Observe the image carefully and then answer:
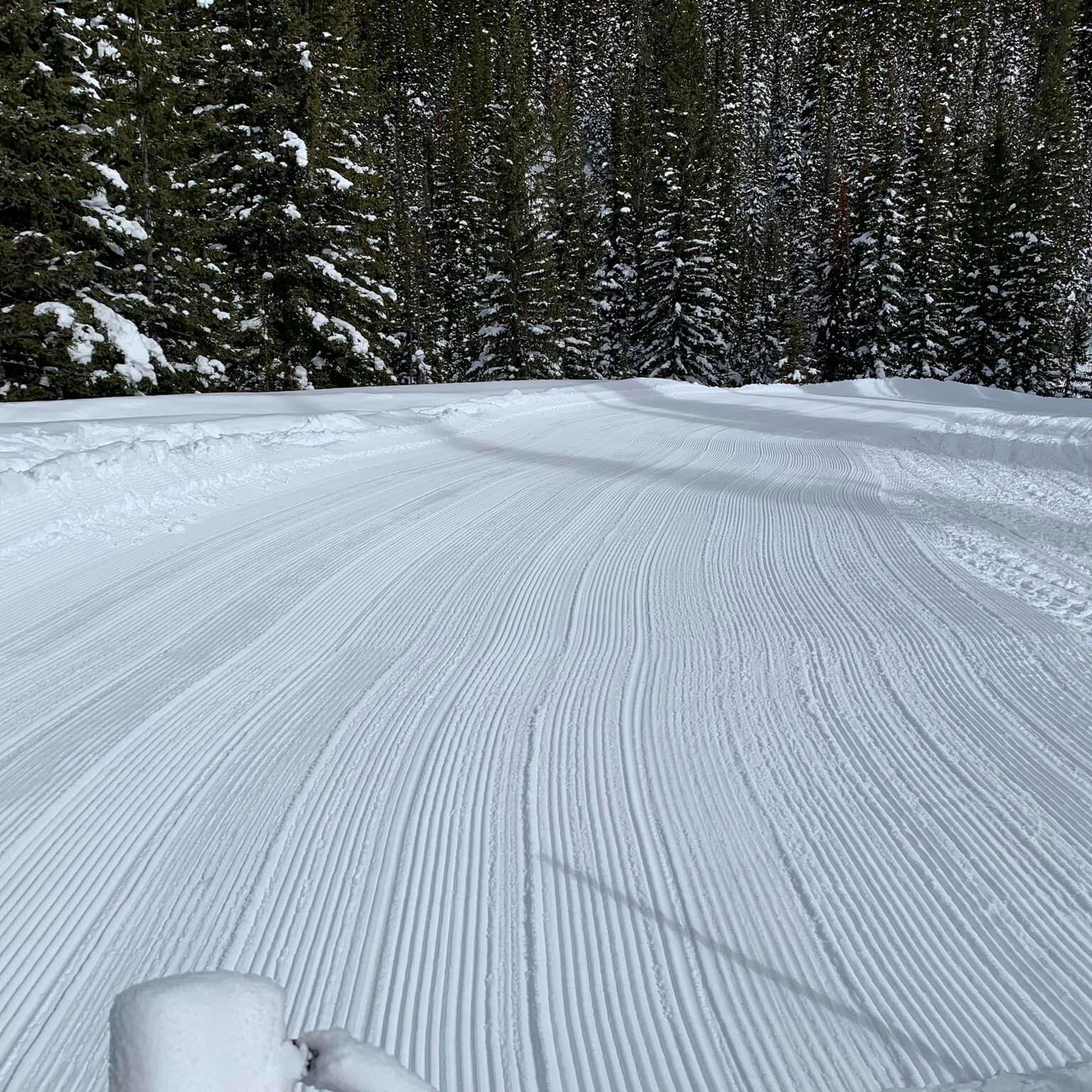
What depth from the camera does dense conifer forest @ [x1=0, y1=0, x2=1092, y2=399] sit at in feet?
41.7

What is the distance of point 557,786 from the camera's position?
232 centimetres

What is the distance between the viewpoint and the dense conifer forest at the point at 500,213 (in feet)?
41.7

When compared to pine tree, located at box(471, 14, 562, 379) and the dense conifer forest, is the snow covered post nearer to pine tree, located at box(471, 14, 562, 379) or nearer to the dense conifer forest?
the dense conifer forest

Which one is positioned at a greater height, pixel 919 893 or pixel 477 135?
pixel 477 135

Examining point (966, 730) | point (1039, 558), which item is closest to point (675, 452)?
point (1039, 558)

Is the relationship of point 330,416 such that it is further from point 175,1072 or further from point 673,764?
point 175,1072

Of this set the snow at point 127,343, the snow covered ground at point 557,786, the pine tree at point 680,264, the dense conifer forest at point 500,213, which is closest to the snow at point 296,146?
the dense conifer forest at point 500,213

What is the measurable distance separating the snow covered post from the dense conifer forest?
13281 mm

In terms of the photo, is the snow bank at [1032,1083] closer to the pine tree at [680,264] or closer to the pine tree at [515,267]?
the pine tree at [515,267]

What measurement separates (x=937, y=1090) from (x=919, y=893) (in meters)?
0.56

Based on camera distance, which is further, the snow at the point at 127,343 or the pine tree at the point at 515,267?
the pine tree at the point at 515,267

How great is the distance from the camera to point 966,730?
261 centimetres

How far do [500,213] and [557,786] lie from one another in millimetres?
29352

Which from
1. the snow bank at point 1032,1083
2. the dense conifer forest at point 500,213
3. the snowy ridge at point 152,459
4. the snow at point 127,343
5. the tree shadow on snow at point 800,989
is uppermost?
the dense conifer forest at point 500,213
